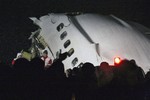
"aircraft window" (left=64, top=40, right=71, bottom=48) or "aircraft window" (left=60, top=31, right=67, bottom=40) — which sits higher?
"aircraft window" (left=60, top=31, right=67, bottom=40)

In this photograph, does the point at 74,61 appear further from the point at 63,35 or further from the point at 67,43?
the point at 63,35

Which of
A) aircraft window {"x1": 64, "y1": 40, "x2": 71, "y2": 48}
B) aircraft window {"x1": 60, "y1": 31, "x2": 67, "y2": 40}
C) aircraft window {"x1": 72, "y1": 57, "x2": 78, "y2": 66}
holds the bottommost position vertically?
aircraft window {"x1": 72, "y1": 57, "x2": 78, "y2": 66}

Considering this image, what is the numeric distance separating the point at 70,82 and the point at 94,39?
15.6 ft

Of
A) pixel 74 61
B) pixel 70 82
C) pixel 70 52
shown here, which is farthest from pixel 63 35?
pixel 70 82

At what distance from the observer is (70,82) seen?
300 inches

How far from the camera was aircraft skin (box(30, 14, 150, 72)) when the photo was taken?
→ 11914mm

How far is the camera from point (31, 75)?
7.30m

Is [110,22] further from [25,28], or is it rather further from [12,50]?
[25,28]

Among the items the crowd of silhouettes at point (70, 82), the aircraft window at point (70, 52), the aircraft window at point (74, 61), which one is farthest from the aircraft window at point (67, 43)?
the crowd of silhouettes at point (70, 82)

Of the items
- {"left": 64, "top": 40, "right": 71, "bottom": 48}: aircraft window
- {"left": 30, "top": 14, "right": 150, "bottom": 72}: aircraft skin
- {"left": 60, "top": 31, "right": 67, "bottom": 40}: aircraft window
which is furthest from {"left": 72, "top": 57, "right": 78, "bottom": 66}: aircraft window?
{"left": 60, "top": 31, "right": 67, "bottom": 40}: aircraft window

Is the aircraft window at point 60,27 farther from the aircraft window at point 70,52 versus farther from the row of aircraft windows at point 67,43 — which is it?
the aircraft window at point 70,52

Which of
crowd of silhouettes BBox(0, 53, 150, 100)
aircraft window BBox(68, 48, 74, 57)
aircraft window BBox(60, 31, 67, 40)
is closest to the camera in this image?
crowd of silhouettes BBox(0, 53, 150, 100)

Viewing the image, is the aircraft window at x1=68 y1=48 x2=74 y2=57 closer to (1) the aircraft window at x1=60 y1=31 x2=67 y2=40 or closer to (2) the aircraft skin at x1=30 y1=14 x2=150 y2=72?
(2) the aircraft skin at x1=30 y1=14 x2=150 y2=72

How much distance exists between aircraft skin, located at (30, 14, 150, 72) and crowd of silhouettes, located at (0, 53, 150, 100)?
3.50 metres
